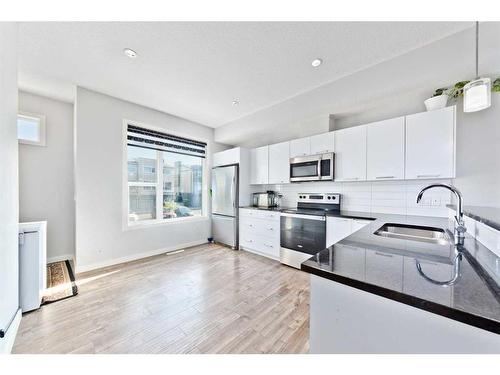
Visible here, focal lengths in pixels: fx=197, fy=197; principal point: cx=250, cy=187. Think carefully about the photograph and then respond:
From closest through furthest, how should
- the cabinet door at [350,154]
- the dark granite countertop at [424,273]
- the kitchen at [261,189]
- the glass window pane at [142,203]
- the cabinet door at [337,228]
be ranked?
the dark granite countertop at [424,273] < the kitchen at [261,189] < the cabinet door at [337,228] < the cabinet door at [350,154] < the glass window pane at [142,203]

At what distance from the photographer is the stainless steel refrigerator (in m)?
3.89

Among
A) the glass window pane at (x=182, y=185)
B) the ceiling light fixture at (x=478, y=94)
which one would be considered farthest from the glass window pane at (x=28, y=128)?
the ceiling light fixture at (x=478, y=94)

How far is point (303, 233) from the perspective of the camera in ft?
9.60

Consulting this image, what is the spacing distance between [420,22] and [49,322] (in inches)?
163

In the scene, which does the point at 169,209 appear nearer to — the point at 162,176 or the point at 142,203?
the point at 142,203

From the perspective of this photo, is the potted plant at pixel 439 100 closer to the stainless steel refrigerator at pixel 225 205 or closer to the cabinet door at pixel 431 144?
the cabinet door at pixel 431 144

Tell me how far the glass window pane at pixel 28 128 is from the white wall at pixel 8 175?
1934mm

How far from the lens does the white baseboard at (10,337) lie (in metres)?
1.31

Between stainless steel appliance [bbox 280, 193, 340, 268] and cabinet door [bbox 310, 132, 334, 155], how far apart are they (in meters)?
0.71

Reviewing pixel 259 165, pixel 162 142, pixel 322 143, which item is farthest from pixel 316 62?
pixel 162 142

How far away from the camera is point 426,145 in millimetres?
2160

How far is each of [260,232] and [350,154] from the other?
6.24ft
